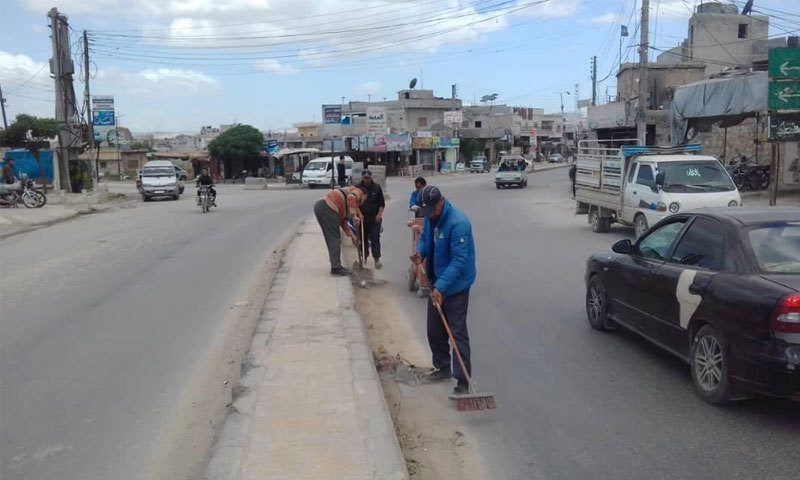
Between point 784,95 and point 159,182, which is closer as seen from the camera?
point 784,95

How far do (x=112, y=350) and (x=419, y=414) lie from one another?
3.50 meters

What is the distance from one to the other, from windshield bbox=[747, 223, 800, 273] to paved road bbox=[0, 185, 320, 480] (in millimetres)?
4202

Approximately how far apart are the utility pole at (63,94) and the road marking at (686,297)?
32515mm

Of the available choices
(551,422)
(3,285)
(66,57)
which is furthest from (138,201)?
(551,422)

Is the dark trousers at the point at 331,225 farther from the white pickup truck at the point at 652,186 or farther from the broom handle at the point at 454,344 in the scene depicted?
the white pickup truck at the point at 652,186

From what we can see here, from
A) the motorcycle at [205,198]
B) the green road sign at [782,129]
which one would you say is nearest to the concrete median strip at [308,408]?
the green road sign at [782,129]

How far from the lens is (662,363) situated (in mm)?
6371

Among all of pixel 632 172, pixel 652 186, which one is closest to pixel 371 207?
pixel 652 186

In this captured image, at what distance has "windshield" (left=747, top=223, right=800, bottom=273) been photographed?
5.08m

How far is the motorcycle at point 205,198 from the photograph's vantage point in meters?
25.0

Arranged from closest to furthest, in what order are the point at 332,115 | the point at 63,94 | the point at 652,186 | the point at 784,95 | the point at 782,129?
the point at 652,186
the point at 784,95
the point at 782,129
the point at 332,115
the point at 63,94

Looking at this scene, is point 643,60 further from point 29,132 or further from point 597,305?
point 29,132

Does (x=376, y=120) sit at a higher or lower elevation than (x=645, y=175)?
higher

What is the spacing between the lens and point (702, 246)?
577 cm
